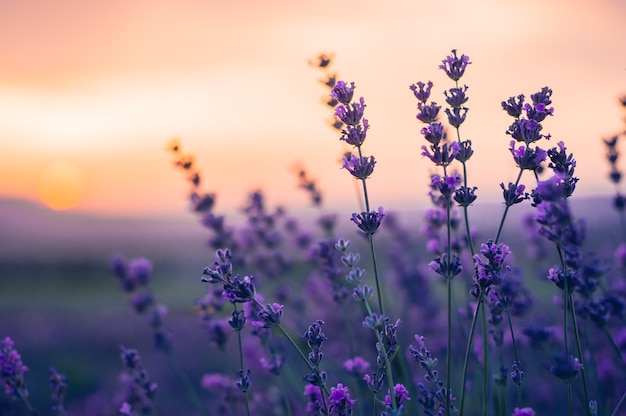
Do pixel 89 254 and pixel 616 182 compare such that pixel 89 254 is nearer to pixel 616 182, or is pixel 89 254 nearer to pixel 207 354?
pixel 207 354

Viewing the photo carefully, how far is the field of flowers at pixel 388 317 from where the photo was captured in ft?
7.24

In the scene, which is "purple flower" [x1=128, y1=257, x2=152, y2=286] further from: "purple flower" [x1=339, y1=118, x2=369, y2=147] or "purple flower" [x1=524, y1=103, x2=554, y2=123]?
"purple flower" [x1=524, y1=103, x2=554, y2=123]

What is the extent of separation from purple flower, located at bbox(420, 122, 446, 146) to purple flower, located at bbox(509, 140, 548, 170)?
0.27 m

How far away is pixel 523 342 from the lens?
443 centimetres

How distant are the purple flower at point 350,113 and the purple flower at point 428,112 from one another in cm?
25

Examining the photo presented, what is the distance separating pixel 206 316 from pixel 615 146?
110 inches

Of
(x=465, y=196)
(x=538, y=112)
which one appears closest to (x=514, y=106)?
(x=538, y=112)

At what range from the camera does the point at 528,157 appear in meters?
2.25

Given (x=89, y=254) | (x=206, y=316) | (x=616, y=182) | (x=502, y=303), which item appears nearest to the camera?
(x=502, y=303)

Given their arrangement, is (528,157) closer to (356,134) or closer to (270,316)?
(356,134)

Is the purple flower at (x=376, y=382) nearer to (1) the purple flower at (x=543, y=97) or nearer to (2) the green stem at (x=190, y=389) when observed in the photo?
(1) the purple flower at (x=543, y=97)

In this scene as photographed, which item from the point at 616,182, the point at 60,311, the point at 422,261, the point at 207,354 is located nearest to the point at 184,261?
the point at 60,311

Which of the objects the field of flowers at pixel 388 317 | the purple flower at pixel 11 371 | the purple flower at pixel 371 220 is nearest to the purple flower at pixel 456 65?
the field of flowers at pixel 388 317

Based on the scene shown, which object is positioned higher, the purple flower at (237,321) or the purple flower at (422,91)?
the purple flower at (422,91)
